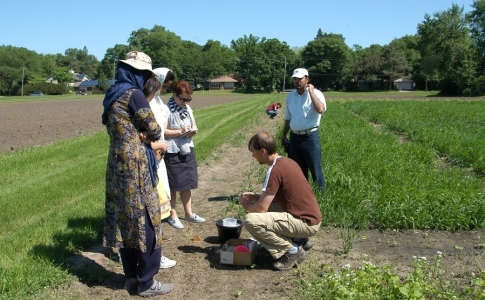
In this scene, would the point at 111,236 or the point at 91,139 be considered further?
the point at 91,139

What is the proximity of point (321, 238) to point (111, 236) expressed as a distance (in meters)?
2.58

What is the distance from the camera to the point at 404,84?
95.4 meters

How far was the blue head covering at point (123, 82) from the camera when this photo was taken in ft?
12.0

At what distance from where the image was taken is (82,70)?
16588 centimetres

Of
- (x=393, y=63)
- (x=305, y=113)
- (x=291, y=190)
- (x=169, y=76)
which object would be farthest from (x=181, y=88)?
(x=393, y=63)

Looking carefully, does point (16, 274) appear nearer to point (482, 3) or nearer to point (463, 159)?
point (463, 159)

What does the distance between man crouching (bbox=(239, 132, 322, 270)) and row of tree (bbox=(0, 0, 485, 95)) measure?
5991 cm

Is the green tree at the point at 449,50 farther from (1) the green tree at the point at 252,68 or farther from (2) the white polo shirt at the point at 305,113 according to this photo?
(2) the white polo shirt at the point at 305,113

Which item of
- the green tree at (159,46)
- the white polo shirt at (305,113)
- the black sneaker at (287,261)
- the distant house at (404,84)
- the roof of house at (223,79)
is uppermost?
the green tree at (159,46)

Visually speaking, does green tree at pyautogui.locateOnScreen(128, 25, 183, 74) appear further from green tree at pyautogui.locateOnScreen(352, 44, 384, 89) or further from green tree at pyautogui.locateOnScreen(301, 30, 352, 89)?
green tree at pyautogui.locateOnScreen(352, 44, 384, 89)

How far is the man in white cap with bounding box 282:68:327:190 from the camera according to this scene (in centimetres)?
604

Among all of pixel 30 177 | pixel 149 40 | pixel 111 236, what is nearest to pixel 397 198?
pixel 111 236

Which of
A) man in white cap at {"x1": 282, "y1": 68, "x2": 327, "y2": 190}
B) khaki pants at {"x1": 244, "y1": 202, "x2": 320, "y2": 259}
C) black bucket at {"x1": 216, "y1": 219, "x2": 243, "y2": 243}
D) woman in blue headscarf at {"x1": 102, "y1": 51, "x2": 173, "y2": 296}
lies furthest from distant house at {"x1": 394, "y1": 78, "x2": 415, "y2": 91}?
woman in blue headscarf at {"x1": 102, "y1": 51, "x2": 173, "y2": 296}

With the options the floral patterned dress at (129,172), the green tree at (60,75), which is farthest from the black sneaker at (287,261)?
the green tree at (60,75)
